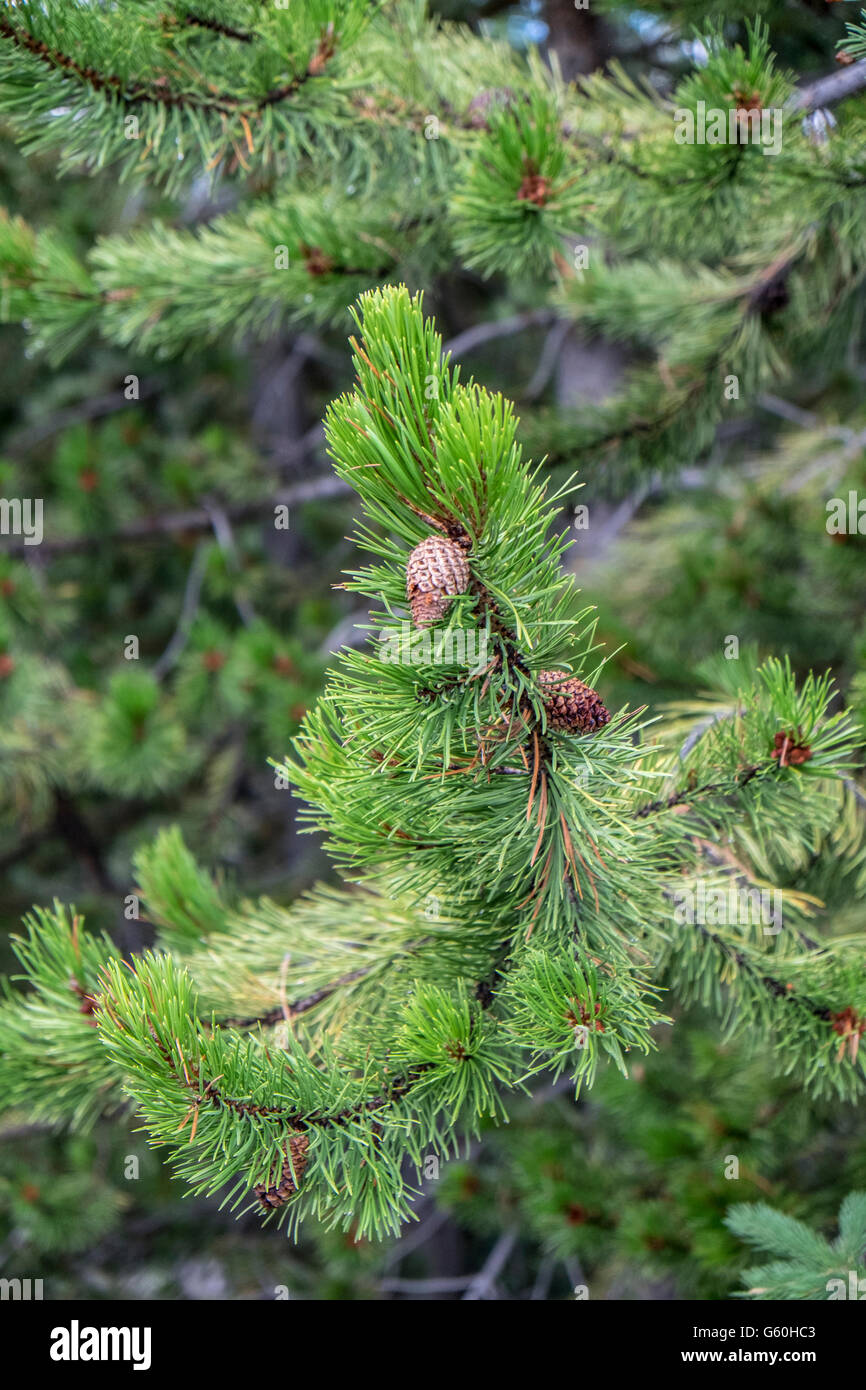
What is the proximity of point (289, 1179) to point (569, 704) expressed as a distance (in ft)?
1.87

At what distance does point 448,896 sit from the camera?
1.15 metres

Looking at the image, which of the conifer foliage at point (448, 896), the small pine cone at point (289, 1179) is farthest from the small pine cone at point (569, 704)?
the small pine cone at point (289, 1179)

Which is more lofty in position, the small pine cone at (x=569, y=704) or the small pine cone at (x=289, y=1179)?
the small pine cone at (x=569, y=704)

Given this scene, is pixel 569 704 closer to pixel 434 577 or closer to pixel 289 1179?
pixel 434 577

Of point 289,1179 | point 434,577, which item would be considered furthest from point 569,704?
point 289,1179

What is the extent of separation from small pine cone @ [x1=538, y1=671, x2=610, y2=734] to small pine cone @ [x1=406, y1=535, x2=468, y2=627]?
0.55ft

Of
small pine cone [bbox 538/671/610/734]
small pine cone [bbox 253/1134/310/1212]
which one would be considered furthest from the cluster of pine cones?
small pine cone [bbox 253/1134/310/1212]

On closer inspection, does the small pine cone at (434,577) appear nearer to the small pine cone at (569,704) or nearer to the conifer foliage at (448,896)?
the conifer foliage at (448,896)

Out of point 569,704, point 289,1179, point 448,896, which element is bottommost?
point 289,1179

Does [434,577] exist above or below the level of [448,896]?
above

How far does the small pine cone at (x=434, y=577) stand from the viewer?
0.81m

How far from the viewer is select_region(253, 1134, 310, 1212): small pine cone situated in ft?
3.26
